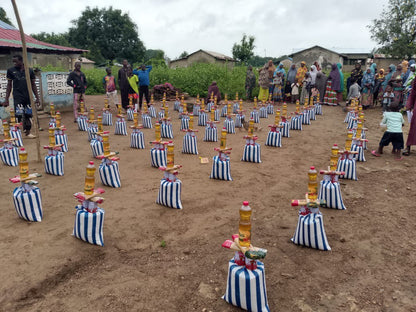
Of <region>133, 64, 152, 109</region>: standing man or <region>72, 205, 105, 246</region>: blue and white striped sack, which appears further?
<region>133, 64, 152, 109</region>: standing man

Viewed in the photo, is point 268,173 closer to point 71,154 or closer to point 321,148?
point 321,148

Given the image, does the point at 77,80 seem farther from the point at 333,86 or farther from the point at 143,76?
the point at 333,86

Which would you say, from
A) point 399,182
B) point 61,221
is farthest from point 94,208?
point 399,182

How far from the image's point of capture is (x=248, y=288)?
2760mm

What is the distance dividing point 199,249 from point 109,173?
252 cm

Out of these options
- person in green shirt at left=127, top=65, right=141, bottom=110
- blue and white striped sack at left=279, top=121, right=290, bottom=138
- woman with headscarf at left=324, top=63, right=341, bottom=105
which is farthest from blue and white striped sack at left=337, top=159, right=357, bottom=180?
woman with headscarf at left=324, top=63, right=341, bottom=105

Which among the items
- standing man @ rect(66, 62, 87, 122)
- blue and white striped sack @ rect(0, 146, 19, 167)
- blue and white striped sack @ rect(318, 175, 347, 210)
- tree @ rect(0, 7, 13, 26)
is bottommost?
blue and white striped sack @ rect(318, 175, 347, 210)

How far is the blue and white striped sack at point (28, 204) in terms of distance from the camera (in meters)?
4.18

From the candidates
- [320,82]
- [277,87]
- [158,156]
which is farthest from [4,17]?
[158,156]

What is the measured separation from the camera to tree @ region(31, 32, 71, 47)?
48250 millimetres

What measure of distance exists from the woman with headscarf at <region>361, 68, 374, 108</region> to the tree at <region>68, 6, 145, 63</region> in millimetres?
38837

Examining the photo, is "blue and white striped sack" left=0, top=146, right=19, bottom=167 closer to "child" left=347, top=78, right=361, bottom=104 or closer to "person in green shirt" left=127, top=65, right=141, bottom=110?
"person in green shirt" left=127, top=65, right=141, bottom=110

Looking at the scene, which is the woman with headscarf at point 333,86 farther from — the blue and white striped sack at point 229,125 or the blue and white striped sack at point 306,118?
the blue and white striped sack at point 229,125

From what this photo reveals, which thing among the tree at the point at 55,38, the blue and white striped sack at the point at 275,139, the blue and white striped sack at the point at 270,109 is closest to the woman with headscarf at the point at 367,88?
the blue and white striped sack at the point at 270,109
